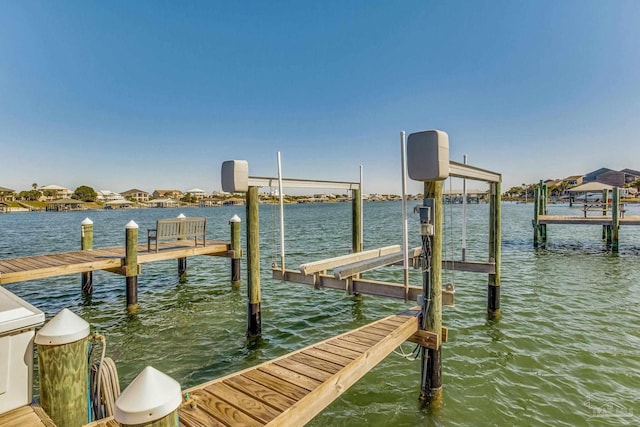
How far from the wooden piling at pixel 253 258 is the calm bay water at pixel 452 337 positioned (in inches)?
19.1

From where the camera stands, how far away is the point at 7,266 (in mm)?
9188

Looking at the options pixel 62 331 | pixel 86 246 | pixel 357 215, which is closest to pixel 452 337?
pixel 357 215

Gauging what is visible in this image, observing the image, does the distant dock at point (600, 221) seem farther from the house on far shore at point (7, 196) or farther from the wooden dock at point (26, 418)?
the house on far shore at point (7, 196)

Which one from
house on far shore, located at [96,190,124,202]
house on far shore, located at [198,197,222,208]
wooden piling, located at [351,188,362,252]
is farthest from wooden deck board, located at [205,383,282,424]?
house on far shore, located at [198,197,222,208]

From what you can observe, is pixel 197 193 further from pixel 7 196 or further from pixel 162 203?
pixel 7 196

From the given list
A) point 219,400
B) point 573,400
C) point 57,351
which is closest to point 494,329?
point 573,400

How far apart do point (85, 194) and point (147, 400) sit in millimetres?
153807

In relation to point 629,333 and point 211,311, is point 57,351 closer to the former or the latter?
point 211,311

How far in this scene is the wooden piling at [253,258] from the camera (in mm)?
7535

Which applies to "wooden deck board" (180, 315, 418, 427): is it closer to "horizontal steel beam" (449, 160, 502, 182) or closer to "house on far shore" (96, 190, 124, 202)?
"horizontal steel beam" (449, 160, 502, 182)

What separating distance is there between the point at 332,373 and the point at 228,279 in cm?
1089

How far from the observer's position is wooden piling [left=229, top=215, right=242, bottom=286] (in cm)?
1232

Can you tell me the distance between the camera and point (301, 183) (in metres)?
8.82

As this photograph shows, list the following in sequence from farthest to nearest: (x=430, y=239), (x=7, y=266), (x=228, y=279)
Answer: (x=228, y=279) < (x=7, y=266) < (x=430, y=239)
